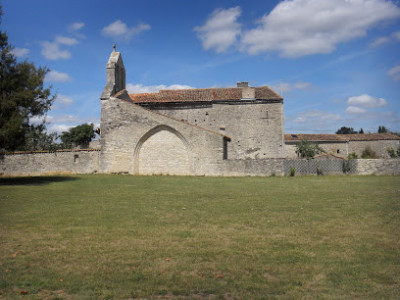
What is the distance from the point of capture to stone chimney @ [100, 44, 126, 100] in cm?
2784

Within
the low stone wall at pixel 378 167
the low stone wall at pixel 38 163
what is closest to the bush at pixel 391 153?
the low stone wall at pixel 378 167

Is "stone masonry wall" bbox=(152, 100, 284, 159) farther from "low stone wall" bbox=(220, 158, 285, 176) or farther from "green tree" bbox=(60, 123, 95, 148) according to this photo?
"green tree" bbox=(60, 123, 95, 148)

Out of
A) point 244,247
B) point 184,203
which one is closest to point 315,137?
point 184,203

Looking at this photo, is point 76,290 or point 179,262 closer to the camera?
point 76,290

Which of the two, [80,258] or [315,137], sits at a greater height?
[315,137]

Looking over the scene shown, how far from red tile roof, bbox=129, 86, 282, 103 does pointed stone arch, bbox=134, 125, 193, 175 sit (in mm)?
7271

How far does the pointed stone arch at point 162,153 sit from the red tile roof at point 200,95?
23.9ft

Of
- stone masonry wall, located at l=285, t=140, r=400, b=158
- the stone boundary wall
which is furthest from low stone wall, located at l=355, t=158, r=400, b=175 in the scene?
stone masonry wall, located at l=285, t=140, r=400, b=158

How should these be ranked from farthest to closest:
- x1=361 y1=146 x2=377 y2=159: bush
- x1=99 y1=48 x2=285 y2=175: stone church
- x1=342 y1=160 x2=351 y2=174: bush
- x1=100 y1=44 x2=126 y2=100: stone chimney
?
x1=361 y1=146 x2=377 y2=159: bush, x1=100 y1=44 x2=126 y2=100: stone chimney, x1=342 y1=160 x2=351 y2=174: bush, x1=99 y1=48 x2=285 y2=175: stone church

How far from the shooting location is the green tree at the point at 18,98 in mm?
17406

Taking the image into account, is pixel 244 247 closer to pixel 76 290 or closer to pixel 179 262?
pixel 179 262

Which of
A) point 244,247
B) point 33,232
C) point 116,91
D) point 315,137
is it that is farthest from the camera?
point 315,137

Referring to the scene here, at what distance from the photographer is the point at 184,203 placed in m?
10.8

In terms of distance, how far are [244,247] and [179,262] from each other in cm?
130
